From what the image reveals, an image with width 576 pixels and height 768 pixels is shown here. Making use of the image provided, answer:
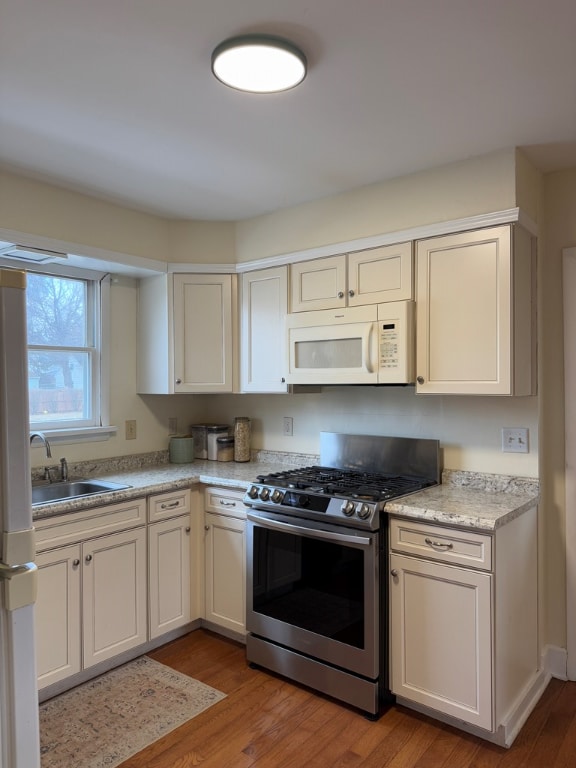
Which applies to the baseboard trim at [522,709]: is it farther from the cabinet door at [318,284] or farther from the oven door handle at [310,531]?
the cabinet door at [318,284]

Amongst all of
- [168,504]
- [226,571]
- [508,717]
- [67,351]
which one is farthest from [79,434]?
[508,717]

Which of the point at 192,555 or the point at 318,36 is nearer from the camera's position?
the point at 318,36

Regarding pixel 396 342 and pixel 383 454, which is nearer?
pixel 396 342

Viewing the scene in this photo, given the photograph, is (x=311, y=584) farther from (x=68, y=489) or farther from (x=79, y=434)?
(x=79, y=434)

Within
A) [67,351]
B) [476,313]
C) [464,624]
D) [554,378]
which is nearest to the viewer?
[464,624]

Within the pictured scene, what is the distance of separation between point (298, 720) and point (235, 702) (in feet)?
1.02

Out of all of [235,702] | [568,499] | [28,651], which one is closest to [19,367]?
[28,651]

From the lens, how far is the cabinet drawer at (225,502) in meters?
2.93

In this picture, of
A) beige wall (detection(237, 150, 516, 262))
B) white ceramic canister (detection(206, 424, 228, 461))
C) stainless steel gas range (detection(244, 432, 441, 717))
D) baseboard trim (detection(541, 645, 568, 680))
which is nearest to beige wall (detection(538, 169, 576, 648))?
baseboard trim (detection(541, 645, 568, 680))

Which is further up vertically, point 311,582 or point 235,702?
point 311,582

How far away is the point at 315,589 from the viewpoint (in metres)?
2.54

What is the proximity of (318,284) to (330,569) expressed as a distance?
4.87ft

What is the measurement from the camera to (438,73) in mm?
1790

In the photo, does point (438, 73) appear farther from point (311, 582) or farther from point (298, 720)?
point (298, 720)
